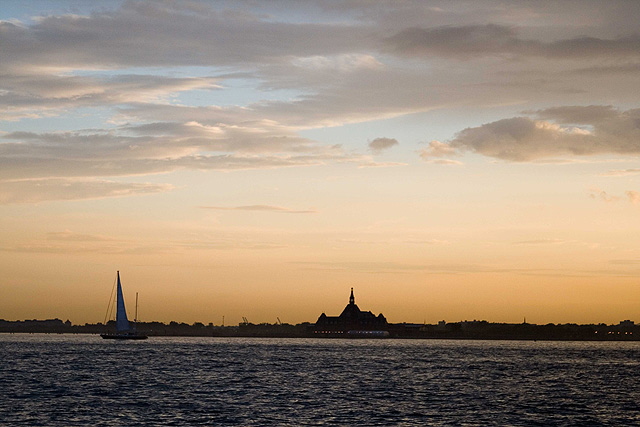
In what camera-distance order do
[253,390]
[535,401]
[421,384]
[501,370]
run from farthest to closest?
1. [501,370]
2. [421,384]
3. [253,390]
4. [535,401]

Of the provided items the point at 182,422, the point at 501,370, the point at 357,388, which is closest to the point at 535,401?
the point at 357,388

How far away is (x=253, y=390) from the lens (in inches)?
3201

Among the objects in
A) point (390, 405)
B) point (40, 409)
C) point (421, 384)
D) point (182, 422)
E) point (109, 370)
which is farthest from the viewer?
point (109, 370)

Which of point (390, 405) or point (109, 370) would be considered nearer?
point (390, 405)

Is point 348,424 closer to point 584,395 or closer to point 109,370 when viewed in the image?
point 584,395

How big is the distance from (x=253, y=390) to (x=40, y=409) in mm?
24018

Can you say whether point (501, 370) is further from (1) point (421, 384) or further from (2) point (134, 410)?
(2) point (134, 410)

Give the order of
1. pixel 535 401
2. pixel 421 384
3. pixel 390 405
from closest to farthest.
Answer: pixel 390 405 < pixel 535 401 < pixel 421 384

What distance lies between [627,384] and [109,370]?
63.9 metres

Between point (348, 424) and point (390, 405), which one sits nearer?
point (348, 424)

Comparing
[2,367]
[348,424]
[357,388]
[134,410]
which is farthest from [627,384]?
[2,367]

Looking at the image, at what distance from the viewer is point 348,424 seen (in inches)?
2218

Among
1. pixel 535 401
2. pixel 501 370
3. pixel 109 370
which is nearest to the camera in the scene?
pixel 535 401

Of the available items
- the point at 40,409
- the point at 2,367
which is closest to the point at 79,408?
the point at 40,409
